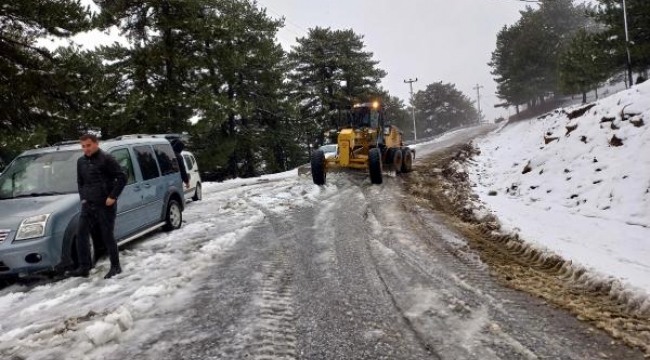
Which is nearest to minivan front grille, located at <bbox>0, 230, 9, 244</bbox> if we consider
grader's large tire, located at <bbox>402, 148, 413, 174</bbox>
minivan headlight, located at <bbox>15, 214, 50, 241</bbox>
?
minivan headlight, located at <bbox>15, 214, 50, 241</bbox>

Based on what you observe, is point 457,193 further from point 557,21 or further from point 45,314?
point 557,21

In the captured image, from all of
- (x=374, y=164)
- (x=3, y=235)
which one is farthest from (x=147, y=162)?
(x=374, y=164)

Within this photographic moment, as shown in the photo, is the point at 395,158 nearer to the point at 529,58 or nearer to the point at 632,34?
the point at 632,34

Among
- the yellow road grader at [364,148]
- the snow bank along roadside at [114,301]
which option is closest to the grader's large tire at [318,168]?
the yellow road grader at [364,148]

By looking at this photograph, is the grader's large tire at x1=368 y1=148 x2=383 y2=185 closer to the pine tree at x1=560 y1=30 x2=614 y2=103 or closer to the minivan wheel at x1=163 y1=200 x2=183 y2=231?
the minivan wheel at x1=163 y1=200 x2=183 y2=231

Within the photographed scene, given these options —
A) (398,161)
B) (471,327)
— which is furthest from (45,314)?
(398,161)

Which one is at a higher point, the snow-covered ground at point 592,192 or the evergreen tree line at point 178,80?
the evergreen tree line at point 178,80

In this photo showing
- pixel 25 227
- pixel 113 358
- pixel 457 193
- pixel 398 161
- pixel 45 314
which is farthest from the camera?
pixel 398 161

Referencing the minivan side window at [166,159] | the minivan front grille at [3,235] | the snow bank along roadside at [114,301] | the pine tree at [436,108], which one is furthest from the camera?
the pine tree at [436,108]

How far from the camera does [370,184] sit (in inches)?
557

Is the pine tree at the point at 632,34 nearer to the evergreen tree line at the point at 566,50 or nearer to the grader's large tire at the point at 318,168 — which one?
the evergreen tree line at the point at 566,50

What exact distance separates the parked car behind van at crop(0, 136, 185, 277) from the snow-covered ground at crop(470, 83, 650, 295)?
6.28 m

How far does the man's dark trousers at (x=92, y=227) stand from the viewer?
5727mm

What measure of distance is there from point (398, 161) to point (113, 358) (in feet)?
45.3
